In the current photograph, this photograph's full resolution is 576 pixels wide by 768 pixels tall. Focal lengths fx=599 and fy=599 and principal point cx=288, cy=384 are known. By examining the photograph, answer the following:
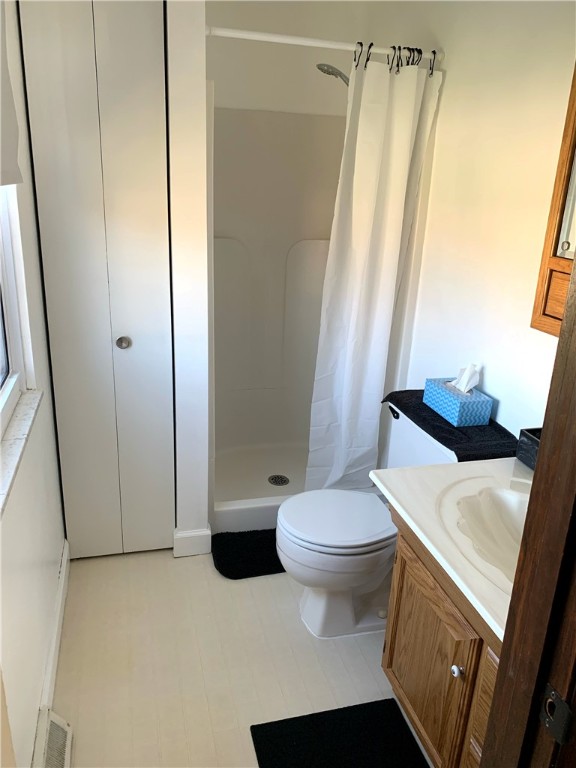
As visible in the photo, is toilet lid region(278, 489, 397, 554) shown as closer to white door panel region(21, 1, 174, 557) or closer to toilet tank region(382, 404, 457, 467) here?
toilet tank region(382, 404, 457, 467)

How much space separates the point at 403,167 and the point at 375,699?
1.93m

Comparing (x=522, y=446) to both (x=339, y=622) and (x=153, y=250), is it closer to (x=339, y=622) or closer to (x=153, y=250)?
(x=339, y=622)

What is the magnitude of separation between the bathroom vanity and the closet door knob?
113 cm

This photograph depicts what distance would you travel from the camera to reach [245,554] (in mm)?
2562

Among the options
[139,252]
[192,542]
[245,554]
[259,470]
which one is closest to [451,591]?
[245,554]

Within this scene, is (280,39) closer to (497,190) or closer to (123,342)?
(497,190)

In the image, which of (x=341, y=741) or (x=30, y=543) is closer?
(x=30, y=543)

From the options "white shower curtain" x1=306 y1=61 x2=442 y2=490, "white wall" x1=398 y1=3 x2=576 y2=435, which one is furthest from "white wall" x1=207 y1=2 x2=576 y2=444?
"white shower curtain" x1=306 y1=61 x2=442 y2=490

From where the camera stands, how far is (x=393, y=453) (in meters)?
2.35

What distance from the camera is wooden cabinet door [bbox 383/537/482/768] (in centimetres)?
139

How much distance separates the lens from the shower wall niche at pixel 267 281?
9.79 feet

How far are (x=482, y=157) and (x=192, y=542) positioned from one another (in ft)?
6.25

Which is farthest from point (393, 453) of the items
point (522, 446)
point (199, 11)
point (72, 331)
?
point (199, 11)

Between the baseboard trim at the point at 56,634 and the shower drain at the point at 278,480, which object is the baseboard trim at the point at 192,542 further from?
the shower drain at the point at 278,480
